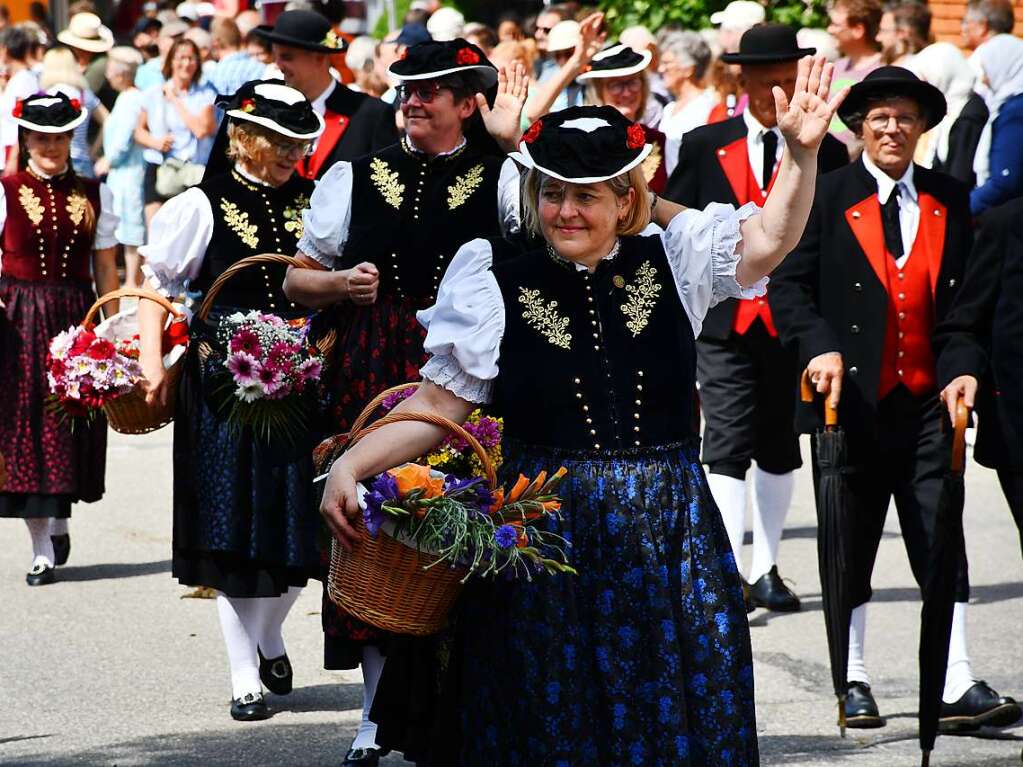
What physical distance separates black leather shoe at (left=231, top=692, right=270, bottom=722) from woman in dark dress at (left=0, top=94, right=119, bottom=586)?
2231mm

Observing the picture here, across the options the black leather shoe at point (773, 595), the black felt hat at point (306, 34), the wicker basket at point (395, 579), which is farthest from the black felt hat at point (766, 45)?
the wicker basket at point (395, 579)

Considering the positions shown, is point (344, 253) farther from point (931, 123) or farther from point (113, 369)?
point (931, 123)

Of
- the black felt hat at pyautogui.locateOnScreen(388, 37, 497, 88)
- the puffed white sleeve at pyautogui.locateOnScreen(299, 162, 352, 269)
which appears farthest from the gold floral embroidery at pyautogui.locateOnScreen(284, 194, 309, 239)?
the black felt hat at pyautogui.locateOnScreen(388, 37, 497, 88)

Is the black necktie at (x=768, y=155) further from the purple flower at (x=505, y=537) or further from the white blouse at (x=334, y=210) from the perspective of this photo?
the purple flower at (x=505, y=537)

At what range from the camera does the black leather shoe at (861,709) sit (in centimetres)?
581

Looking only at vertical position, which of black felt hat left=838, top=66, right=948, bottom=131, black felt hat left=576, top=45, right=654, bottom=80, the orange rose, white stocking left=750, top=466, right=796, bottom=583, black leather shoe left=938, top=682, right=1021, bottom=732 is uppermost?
black felt hat left=576, top=45, right=654, bottom=80

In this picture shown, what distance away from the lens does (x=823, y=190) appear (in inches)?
242

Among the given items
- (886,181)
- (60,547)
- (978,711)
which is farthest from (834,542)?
(60,547)

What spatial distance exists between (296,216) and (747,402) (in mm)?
2292

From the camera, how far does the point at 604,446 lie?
397cm

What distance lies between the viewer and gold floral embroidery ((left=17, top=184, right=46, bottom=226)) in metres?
7.87

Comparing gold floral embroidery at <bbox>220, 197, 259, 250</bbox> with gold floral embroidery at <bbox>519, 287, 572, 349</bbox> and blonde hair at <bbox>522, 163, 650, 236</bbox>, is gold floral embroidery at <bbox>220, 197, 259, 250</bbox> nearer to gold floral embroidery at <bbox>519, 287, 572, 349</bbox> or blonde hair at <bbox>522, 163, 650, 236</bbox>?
blonde hair at <bbox>522, 163, 650, 236</bbox>

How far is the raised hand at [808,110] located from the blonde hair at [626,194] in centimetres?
36

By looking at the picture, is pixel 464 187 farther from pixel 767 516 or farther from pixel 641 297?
pixel 767 516
